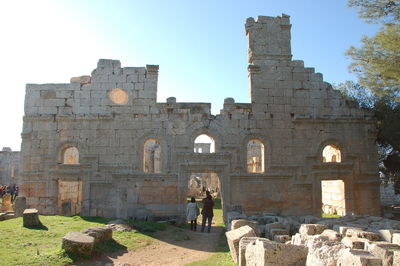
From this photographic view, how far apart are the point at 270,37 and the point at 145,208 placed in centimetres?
978

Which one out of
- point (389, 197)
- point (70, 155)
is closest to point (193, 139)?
point (70, 155)

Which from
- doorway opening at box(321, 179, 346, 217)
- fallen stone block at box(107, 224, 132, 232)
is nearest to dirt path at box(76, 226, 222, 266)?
fallen stone block at box(107, 224, 132, 232)

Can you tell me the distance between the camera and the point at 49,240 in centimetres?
905

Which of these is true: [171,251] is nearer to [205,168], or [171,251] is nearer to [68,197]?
[205,168]

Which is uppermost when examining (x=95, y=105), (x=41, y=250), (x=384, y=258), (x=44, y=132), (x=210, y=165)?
(x=95, y=105)

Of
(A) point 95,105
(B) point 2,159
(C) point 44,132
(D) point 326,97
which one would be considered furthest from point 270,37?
(B) point 2,159

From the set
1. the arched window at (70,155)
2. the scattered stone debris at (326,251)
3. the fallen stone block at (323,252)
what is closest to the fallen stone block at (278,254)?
the scattered stone debris at (326,251)

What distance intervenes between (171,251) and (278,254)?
4979mm

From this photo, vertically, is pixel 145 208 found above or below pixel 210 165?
below

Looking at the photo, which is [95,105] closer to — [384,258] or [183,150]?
[183,150]

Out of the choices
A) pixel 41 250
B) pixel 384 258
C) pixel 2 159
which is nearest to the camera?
pixel 384 258

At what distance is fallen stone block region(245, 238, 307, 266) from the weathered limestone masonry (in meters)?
8.63

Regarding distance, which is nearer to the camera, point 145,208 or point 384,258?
point 384,258

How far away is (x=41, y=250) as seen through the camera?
7855mm
